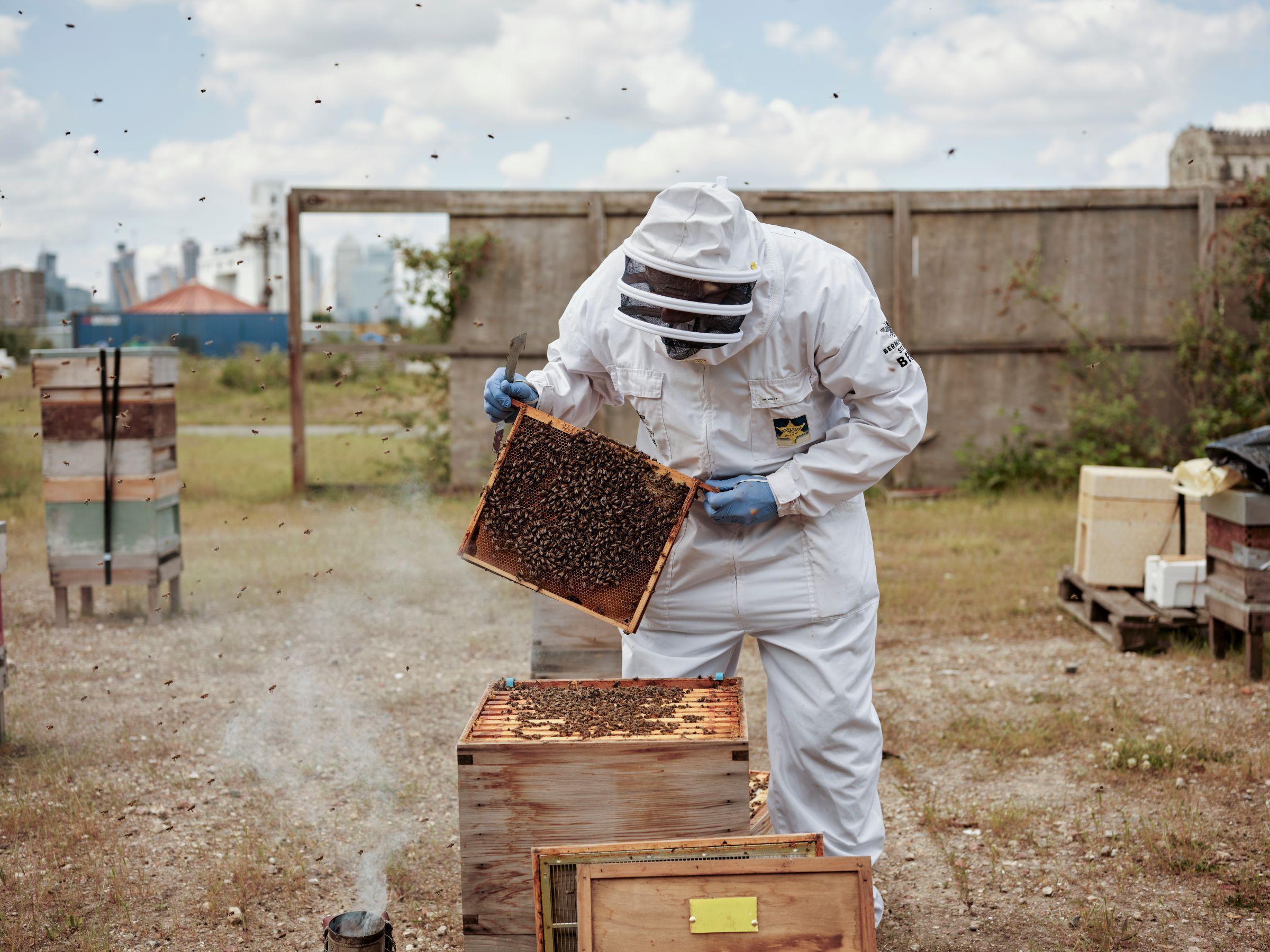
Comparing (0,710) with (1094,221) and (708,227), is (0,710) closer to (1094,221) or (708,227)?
(708,227)

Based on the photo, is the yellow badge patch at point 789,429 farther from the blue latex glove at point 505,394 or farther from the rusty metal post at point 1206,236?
the rusty metal post at point 1206,236

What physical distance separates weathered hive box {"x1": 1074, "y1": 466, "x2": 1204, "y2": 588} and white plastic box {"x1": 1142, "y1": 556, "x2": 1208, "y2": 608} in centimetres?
24

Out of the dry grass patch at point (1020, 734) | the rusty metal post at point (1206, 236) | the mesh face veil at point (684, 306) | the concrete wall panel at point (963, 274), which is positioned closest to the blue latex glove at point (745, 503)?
the mesh face veil at point (684, 306)

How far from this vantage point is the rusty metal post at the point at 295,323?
8.66 metres

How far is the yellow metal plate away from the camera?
6.57 feet

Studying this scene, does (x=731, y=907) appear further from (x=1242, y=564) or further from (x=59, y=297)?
(x=59, y=297)

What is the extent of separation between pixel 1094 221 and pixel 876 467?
716cm

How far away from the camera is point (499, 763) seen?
237 centimetres

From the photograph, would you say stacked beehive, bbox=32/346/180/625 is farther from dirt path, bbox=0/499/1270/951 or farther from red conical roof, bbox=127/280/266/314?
red conical roof, bbox=127/280/266/314

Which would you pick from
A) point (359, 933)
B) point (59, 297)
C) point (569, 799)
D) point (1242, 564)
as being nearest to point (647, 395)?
point (569, 799)

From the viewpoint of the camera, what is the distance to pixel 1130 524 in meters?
5.76

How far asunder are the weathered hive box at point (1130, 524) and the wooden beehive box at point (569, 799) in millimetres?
→ 4046

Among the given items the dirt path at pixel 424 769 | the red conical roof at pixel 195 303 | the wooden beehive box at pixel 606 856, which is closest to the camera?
the wooden beehive box at pixel 606 856

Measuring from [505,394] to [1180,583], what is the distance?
4.12 m
